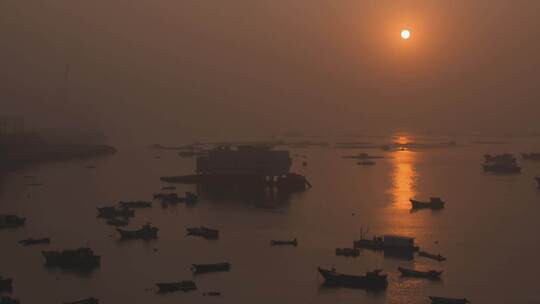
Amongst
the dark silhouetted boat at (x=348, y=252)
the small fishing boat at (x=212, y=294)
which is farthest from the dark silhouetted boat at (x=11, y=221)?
the dark silhouetted boat at (x=348, y=252)

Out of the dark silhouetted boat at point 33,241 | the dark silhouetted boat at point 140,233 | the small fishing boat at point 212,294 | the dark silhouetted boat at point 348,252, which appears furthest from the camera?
the dark silhouetted boat at point 140,233

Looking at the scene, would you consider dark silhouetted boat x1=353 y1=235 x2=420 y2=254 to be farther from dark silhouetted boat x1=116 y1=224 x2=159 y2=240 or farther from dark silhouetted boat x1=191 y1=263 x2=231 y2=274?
dark silhouetted boat x1=116 y1=224 x2=159 y2=240

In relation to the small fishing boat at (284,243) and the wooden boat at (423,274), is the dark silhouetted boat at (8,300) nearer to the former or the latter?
the small fishing boat at (284,243)

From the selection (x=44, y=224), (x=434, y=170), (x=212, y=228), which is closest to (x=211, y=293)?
(x=212, y=228)

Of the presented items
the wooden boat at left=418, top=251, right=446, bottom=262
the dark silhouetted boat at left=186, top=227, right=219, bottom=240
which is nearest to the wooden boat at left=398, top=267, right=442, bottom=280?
the wooden boat at left=418, top=251, right=446, bottom=262

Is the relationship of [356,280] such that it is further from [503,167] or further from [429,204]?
[503,167]

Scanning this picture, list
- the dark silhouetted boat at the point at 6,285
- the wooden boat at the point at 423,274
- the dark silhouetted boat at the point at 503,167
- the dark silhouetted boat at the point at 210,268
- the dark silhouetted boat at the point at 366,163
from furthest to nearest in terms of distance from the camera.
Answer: the dark silhouetted boat at the point at 366,163 → the dark silhouetted boat at the point at 503,167 → the dark silhouetted boat at the point at 210,268 → the wooden boat at the point at 423,274 → the dark silhouetted boat at the point at 6,285
